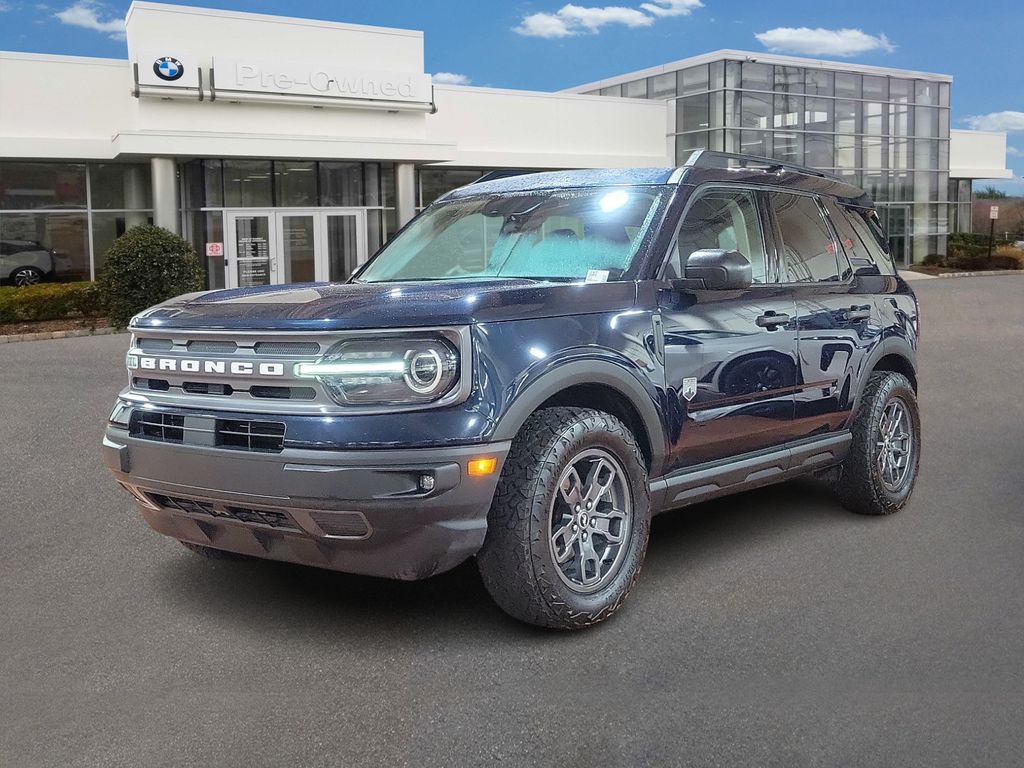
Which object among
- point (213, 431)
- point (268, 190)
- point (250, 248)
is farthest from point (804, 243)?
point (268, 190)

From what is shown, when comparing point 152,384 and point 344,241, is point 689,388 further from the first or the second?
point 344,241

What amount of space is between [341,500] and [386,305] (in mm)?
751

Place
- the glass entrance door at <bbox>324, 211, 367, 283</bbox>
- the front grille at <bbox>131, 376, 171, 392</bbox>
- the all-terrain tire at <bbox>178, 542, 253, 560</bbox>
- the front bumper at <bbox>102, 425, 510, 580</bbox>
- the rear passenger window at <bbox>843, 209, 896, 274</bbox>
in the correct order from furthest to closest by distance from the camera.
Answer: the glass entrance door at <bbox>324, 211, 367, 283</bbox>
the rear passenger window at <bbox>843, 209, 896, 274</bbox>
the all-terrain tire at <bbox>178, 542, 253, 560</bbox>
the front grille at <bbox>131, 376, 171, 392</bbox>
the front bumper at <bbox>102, 425, 510, 580</bbox>

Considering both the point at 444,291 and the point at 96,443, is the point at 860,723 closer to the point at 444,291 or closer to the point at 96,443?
the point at 444,291

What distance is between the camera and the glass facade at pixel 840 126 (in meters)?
43.5

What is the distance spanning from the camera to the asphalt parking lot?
12.0 ft

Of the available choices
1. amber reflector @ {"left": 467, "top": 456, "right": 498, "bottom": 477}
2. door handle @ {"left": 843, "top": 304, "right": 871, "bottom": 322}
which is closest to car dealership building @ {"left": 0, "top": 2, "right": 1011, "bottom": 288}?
door handle @ {"left": 843, "top": 304, "right": 871, "bottom": 322}

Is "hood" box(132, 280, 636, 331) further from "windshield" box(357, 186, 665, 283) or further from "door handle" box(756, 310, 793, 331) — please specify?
"door handle" box(756, 310, 793, 331)

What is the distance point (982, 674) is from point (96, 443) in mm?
7265

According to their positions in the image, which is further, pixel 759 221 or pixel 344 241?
pixel 344 241

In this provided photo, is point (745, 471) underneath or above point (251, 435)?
underneath

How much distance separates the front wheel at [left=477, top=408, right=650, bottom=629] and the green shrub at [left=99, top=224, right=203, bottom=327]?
18158 mm

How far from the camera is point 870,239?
23.1ft

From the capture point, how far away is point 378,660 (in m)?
4.39
